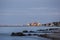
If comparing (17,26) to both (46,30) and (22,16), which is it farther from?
(46,30)

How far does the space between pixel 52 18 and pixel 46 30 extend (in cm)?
15

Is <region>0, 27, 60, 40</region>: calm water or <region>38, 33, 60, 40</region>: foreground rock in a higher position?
<region>0, 27, 60, 40</region>: calm water

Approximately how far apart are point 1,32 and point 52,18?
0.61 m

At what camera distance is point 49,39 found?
4.52 ft

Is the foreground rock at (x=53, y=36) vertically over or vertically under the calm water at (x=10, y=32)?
under

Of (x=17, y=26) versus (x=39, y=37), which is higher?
(x=17, y=26)

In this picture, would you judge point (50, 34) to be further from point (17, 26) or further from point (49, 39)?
point (17, 26)

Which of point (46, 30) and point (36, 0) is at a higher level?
Result: point (36, 0)

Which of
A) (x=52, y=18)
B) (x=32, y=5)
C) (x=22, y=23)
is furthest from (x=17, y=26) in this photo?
(x=52, y=18)

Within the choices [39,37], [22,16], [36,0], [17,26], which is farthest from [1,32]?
[36,0]

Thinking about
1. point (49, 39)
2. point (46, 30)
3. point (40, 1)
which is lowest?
point (49, 39)

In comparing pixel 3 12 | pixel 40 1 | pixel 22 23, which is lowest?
pixel 22 23

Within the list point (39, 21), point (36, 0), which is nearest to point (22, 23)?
point (39, 21)

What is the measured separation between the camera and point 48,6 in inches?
55.2
